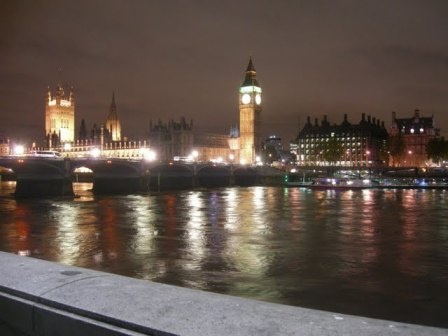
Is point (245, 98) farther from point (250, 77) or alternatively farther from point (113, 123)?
point (113, 123)

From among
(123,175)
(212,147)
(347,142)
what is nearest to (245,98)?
(212,147)

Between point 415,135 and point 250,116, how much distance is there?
157 feet

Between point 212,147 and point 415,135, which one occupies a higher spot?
point 415,135

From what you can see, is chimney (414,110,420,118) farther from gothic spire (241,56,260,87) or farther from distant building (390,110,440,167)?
gothic spire (241,56,260,87)

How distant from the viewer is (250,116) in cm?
14188

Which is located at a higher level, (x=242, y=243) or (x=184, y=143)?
(x=184, y=143)

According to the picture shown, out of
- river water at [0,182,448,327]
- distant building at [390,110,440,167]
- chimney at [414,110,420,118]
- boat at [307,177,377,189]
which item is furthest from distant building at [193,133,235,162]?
river water at [0,182,448,327]

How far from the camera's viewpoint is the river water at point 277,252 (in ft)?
38.0

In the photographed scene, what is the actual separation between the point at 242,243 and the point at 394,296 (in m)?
8.92

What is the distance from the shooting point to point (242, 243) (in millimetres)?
19875

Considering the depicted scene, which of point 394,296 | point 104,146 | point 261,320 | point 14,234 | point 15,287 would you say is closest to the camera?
point 261,320

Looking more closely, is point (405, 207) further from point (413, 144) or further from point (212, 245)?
point (413, 144)

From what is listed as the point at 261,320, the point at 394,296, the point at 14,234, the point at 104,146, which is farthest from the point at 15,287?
the point at 104,146

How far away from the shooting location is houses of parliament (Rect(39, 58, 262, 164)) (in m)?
136
